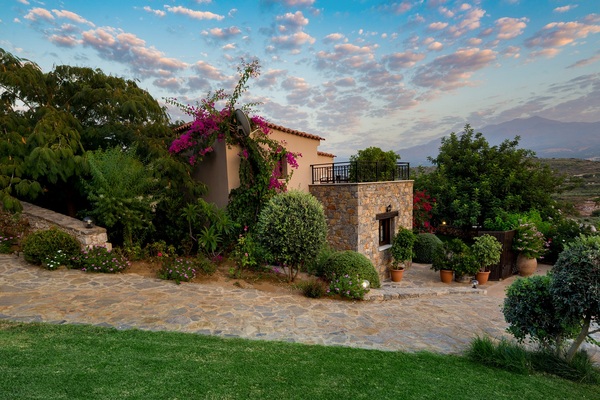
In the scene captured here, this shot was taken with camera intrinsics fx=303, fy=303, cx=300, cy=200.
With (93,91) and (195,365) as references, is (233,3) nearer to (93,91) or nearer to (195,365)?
(93,91)

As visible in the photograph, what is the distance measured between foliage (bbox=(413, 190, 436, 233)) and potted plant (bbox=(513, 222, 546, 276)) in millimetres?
4308

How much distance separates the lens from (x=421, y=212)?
1570cm

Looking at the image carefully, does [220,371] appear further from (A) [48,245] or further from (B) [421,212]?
(B) [421,212]

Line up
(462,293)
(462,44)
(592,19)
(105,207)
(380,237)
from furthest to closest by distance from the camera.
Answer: (380,237) < (462,44) < (592,19) < (462,293) < (105,207)

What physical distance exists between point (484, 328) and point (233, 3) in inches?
441

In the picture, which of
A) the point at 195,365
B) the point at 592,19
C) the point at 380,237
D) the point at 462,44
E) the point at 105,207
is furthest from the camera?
the point at 380,237

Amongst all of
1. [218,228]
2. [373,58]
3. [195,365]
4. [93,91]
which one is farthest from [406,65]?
[195,365]

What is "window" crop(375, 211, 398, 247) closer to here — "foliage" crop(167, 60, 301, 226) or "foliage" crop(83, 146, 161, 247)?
"foliage" crop(167, 60, 301, 226)

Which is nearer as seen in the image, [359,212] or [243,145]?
[243,145]

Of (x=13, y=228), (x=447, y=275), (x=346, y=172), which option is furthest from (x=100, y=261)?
(x=447, y=275)

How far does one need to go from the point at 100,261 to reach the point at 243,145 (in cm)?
542

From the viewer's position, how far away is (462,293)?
29.3 feet

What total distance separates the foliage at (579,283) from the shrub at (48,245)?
9.99 m

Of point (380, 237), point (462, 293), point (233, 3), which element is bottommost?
point (462, 293)
